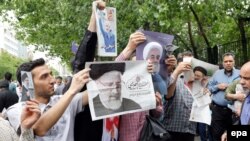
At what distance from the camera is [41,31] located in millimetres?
18141

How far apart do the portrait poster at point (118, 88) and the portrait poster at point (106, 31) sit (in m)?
0.20

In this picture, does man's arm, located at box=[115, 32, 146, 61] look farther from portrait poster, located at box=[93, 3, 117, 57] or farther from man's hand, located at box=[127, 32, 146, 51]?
portrait poster, located at box=[93, 3, 117, 57]

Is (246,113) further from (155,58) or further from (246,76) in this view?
(155,58)

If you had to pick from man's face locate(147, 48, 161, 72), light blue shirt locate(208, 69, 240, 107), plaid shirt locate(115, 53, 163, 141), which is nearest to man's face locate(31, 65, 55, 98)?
plaid shirt locate(115, 53, 163, 141)

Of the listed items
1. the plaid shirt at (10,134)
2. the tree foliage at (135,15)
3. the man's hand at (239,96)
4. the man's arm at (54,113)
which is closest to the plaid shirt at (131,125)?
the man's arm at (54,113)

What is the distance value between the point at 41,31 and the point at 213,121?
1197cm

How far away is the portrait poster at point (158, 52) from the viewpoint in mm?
3592

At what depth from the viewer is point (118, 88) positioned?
3.34 m

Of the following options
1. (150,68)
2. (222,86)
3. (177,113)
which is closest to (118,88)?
(150,68)

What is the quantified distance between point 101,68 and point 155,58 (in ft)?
2.17

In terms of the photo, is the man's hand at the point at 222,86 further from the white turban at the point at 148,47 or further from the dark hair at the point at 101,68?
the dark hair at the point at 101,68

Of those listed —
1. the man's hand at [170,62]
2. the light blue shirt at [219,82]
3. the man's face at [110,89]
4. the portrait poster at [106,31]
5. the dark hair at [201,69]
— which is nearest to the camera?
the man's face at [110,89]

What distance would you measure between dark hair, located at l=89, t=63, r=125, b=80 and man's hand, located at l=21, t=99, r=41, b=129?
1.52 feet

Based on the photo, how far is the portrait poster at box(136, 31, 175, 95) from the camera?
3592 millimetres
